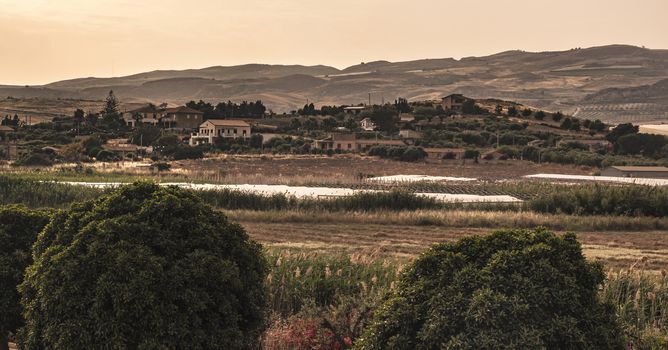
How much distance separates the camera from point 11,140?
95312 millimetres

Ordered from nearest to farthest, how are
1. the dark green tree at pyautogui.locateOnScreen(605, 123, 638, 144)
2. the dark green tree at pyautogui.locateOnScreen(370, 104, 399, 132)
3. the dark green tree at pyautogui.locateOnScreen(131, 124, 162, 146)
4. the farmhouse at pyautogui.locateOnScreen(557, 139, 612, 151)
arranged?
the farmhouse at pyautogui.locateOnScreen(557, 139, 612, 151), the dark green tree at pyautogui.locateOnScreen(131, 124, 162, 146), the dark green tree at pyautogui.locateOnScreen(605, 123, 638, 144), the dark green tree at pyautogui.locateOnScreen(370, 104, 399, 132)

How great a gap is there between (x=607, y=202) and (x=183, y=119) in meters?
91.4

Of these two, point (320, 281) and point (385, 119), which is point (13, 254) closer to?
point (320, 281)

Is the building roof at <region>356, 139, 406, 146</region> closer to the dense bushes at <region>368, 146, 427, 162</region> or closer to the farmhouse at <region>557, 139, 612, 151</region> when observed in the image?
the dense bushes at <region>368, 146, 427, 162</region>

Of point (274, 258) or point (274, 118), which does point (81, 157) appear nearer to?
point (274, 118)

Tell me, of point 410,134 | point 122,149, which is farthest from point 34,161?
point 410,134

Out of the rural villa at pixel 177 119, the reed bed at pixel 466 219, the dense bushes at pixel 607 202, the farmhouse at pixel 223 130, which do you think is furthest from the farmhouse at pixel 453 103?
the reed bed at pixel 466 219

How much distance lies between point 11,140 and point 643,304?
93106 mm

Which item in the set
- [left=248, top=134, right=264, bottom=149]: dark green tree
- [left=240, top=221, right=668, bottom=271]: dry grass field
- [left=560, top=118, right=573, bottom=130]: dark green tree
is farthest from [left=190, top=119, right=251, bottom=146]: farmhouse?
[left=240, top=221, right=668, bottom=271]: dry grass field

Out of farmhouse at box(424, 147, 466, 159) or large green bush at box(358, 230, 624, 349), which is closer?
large green bush at box(358, 230, 624, 349)

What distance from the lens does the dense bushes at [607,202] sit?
3738 centimetres

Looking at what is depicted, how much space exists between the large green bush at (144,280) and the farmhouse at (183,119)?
111 metres

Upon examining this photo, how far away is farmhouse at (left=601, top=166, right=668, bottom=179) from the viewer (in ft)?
214

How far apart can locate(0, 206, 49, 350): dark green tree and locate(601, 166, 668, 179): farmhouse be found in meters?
59.3
